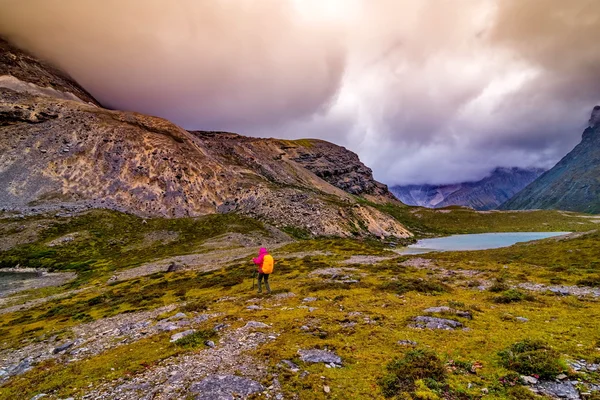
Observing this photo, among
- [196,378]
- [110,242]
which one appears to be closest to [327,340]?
[196,378]

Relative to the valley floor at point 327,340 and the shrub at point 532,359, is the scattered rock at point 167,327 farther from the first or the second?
the shrub at point 532,359

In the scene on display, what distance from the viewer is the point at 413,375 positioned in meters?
10.9

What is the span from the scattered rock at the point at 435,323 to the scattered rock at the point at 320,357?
5.96 metres

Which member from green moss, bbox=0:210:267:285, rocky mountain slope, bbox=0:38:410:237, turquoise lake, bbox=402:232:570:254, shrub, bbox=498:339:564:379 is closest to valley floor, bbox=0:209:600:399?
shrub, bbox=498:339:564:379

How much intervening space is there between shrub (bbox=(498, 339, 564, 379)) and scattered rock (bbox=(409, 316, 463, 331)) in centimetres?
400

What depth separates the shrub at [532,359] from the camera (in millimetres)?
10297

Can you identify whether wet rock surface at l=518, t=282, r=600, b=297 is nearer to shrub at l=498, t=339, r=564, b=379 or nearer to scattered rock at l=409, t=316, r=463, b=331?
scattered rock at l=409, t=316, r=463, b=331

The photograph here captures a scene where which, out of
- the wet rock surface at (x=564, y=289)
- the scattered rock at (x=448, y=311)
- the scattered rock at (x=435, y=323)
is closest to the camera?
the scattered rock at (x=435, y=323)

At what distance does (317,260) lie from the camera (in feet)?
175

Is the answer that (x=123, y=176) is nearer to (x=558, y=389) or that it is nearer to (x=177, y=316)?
(x=177, y=316)

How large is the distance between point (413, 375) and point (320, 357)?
408cm

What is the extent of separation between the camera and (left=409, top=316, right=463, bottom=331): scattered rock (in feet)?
53.9

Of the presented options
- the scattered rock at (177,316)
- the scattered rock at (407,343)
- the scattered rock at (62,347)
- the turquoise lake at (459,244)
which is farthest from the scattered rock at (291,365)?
the turquoise lake at (459,244)

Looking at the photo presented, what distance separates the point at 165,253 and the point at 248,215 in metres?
51.2
